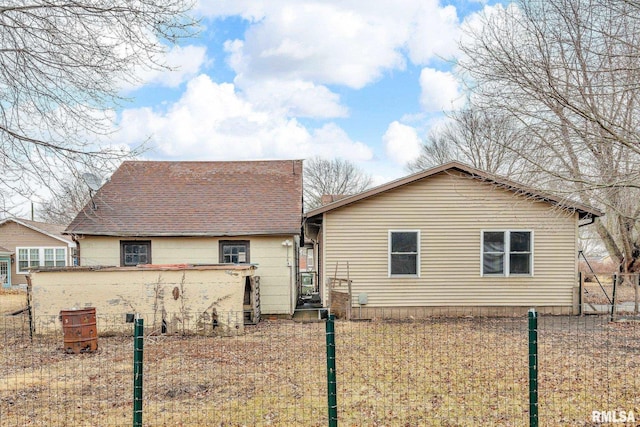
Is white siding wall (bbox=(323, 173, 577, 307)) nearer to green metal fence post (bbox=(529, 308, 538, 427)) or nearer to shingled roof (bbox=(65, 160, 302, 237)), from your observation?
shingled roof (bbox=(65, 160, 302, 237))

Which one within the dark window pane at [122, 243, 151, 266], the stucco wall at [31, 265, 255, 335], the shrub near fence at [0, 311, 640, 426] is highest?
the dark window pane at [122, 243, 151, 266]

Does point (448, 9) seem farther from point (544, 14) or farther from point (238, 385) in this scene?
point (238, 385)

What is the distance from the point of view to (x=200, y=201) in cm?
1545

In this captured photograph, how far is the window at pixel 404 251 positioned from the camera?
44.3ft

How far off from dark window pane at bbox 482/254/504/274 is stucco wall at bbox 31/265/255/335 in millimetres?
6972

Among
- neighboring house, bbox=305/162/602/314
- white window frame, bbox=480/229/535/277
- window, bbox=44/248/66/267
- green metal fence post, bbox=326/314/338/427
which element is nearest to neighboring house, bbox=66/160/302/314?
neighboring house, bbox=305/162/602/314

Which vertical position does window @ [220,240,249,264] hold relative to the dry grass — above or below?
above

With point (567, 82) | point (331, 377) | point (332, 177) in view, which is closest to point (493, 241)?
point (567, 82)

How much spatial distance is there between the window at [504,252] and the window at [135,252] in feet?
31.8

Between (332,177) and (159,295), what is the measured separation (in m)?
36.3

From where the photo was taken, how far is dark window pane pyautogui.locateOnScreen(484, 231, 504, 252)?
13609 mm

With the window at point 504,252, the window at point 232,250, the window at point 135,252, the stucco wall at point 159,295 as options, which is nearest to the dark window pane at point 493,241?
the window at point 504,252

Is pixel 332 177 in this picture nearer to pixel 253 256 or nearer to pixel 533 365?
pixel 253 256

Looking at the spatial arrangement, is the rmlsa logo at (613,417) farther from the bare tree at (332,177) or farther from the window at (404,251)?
the bare tree at (332,177)
